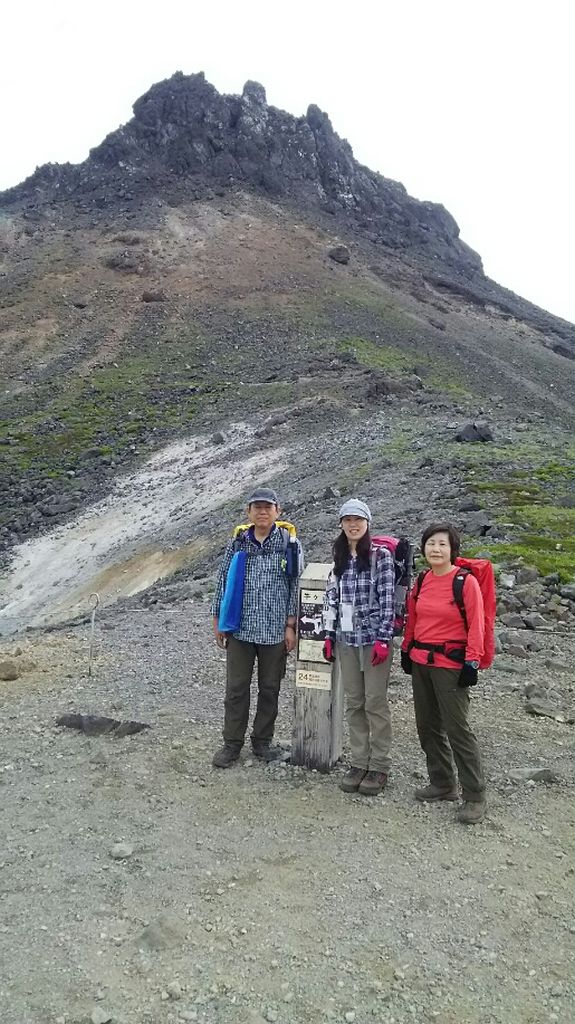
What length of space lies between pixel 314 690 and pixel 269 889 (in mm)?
2248

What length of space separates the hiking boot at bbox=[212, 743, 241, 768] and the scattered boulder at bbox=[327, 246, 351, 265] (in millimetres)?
82274

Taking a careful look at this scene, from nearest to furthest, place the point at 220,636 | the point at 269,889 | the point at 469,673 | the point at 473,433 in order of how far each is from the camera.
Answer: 1. the point at 269,889
2. the point at 469,673
3. the point at 220,636
4. the point at 473,433

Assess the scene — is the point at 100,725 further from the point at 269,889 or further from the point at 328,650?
the point at 269,889

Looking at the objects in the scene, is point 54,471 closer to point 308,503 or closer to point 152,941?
point 308,503

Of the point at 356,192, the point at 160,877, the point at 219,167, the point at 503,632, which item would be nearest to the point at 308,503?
the point at 503,632

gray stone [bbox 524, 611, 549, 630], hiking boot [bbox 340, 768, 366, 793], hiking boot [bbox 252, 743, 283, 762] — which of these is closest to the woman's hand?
hiking boot [bbox 252, 743, 283, 762]

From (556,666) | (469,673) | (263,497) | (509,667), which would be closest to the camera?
(469,673)

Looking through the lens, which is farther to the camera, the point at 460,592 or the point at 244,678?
the point at 244,678

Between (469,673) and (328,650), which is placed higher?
(469,673)

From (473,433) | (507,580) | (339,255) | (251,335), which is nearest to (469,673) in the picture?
(507,580)

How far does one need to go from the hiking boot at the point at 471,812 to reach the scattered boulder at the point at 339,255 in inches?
3279

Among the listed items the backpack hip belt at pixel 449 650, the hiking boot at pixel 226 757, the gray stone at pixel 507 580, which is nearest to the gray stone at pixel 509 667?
the gray stone at pixel 507 580

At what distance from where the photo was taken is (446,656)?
22.2ft

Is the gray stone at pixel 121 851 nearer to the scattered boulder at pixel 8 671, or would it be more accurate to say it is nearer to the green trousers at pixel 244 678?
the green trousers at pixel 244 678
